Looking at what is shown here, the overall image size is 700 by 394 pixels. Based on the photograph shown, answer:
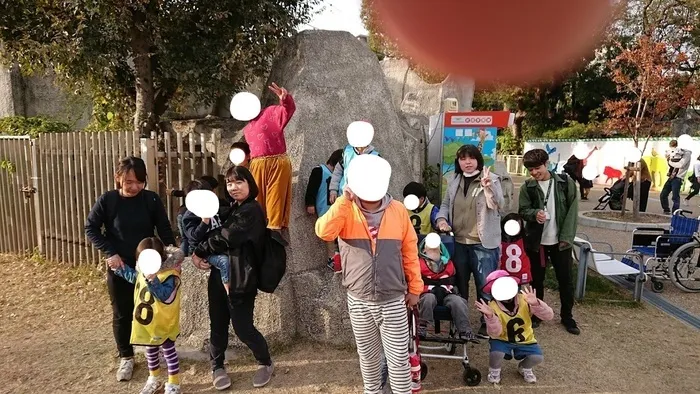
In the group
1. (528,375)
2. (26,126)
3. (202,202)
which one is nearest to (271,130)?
(202,202)

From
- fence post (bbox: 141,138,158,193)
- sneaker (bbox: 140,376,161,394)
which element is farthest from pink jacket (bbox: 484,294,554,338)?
fence post (bbox: 141,138,158,193)

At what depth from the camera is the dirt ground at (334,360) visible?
3311 millimetres

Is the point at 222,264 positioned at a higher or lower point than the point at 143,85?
lower

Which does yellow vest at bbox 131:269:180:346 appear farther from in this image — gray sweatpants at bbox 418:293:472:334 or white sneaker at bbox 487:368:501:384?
white sneaker at bbox 487:368:501:384

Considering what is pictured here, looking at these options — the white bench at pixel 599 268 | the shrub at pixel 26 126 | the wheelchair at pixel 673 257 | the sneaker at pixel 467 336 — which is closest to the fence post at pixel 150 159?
the sneaker at pixel 467 336

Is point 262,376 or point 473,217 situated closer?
point 262,376

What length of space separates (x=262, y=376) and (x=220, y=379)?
0.29 meters

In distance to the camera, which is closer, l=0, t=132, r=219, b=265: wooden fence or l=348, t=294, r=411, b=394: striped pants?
l=348, t=294, r=411, b=394: striped pants

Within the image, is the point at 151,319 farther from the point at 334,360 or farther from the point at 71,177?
the point at 71,177

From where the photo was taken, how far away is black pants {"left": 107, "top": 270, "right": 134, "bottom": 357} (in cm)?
330

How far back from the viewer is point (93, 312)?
4.62 metres

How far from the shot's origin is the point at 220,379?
3.25 metres

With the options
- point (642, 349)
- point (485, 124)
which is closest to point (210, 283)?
point (642, 349)

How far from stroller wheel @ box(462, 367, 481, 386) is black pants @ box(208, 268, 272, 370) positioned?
1413 mm
